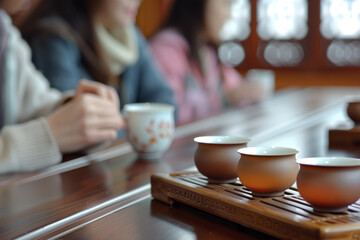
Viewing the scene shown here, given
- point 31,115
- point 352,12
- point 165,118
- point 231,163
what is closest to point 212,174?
point 231,163

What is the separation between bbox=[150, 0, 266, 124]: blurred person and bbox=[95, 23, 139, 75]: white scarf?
0.48 m

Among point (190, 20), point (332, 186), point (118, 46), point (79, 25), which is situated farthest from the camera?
point (190, 20)

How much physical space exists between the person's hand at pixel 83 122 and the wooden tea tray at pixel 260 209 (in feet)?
1.08

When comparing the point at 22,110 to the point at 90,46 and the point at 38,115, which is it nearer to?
the point at 38,115

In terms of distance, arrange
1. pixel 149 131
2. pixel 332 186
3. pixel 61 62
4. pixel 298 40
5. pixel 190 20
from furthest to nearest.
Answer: pixel 298 40
pixel 190 20
pixel 61 62
pixel 149 131
pixel 332 186

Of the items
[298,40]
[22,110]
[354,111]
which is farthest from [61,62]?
[298,40]

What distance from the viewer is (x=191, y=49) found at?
246 cm

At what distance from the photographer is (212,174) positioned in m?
0.56

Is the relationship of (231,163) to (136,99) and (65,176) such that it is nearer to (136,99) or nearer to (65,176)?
(65,176)

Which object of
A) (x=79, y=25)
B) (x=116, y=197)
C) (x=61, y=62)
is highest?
(x=79, y=25)

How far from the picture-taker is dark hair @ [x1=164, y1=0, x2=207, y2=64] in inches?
94.3

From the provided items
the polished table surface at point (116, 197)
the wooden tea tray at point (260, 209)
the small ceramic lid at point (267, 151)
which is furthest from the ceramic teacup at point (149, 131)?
the small ceramic lid at point (267, 151)

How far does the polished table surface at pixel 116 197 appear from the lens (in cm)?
50

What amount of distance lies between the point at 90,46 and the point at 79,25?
9cm
